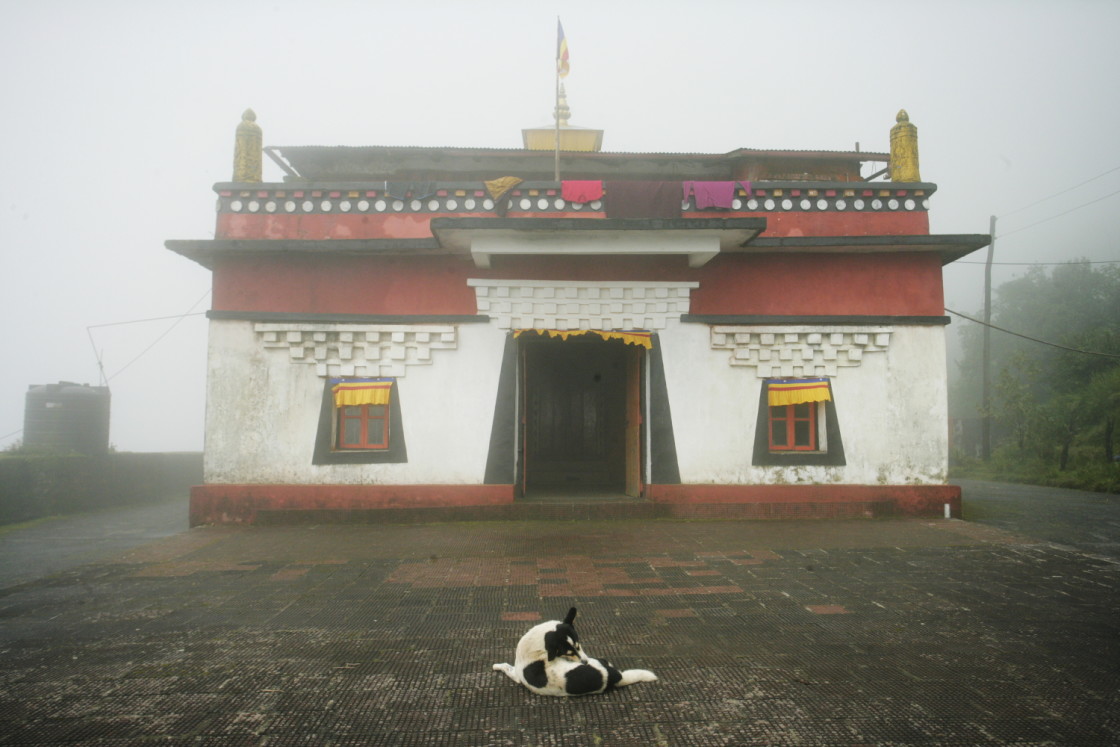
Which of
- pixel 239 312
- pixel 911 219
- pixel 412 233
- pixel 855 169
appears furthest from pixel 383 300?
pixel 855 169

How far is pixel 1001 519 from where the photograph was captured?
9.57 meters

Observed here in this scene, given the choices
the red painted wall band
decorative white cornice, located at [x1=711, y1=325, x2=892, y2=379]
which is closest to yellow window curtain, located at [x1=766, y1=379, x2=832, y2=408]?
decorative white cornice, located at [x1=711, y1=325, x2=892, y2=379]

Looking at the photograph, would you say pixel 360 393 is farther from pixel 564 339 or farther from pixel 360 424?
pixel 564 339

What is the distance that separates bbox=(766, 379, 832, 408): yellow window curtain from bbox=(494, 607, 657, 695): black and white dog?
6129 millimetres

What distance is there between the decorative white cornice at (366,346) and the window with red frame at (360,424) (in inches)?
19.5

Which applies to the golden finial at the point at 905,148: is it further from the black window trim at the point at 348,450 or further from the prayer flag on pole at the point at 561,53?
the black window trim at the point at 348,450

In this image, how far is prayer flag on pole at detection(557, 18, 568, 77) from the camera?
9922mm

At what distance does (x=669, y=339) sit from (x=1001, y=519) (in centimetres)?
562

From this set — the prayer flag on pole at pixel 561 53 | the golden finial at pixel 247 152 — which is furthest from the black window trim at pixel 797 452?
the golden finial at pixel 247 152

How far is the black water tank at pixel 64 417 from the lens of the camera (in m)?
15.5

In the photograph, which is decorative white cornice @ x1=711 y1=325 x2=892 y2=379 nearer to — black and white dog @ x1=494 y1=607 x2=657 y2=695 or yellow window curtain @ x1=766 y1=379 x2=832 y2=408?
yellow window curtain @ x1=766 y1=379 x2=832 y2=408

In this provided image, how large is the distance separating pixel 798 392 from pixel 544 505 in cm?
382

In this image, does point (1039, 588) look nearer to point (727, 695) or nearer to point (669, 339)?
point (727, 695)

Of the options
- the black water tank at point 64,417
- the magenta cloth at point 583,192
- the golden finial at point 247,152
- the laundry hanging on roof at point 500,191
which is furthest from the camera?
the black water tank at point 64,417
